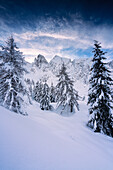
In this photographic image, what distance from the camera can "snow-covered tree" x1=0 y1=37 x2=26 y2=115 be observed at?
22.1 ft

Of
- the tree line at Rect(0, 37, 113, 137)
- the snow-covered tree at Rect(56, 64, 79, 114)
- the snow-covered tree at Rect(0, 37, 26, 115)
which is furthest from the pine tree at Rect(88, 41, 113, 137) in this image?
the snow-covered tree at Rect(0, 37, 26, 115)

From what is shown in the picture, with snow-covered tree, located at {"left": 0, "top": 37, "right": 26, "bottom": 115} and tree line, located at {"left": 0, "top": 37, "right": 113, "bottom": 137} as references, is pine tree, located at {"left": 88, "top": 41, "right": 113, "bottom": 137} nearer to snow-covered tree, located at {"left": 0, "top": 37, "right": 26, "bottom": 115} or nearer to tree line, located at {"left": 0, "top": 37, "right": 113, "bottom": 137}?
tree line, located at {"left": 0, "top": 37, "right": 113, "bottom": 137}

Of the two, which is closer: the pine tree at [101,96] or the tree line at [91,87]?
the tree line at [91,87]

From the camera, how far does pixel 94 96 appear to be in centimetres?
852

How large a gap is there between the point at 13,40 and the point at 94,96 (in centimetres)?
1009

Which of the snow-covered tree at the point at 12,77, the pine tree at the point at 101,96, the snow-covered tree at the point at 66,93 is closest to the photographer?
the snow-covered tree at the point at 12,77

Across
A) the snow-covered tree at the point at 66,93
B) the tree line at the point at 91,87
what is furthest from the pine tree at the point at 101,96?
the snow-covered tree at the point at 66,93

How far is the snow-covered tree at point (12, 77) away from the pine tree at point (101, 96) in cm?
738

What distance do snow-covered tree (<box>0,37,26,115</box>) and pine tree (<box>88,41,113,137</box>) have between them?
738cm

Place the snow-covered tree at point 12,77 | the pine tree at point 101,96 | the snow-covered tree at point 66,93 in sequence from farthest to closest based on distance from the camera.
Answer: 1. the snow-covered tree at point 66,93
2. the pine tree at point 101,96
3. the snow-covered tree at point 12,77

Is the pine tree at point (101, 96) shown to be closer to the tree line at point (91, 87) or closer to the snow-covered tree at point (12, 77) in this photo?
the tree line at point (91, 87)

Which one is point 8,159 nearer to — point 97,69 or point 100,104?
point 100,104

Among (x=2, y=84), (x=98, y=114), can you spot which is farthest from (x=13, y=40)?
(x=98, y=114)

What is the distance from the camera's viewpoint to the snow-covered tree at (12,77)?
6742mm
